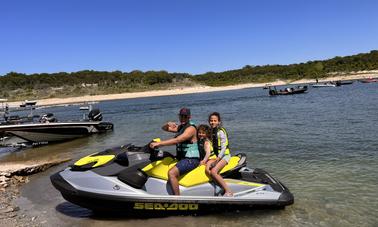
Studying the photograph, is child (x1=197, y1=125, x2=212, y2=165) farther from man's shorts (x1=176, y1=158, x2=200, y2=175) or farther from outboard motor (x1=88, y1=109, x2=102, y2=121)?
outboard motor (x1=88, y1=109, x2=102, y2=121)

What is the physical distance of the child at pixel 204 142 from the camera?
5836 millimetres

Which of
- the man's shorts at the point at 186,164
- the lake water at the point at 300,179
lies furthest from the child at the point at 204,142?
the lake water at the point at 300,179

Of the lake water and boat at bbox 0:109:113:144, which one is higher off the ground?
boat at bbox 0:109:113:144

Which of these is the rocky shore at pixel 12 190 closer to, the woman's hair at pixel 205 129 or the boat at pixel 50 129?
the woman's hair at pixel 205 129

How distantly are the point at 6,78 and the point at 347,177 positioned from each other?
119988 millimetres

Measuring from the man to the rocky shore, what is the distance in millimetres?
2501

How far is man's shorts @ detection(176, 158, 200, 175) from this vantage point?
589 cm

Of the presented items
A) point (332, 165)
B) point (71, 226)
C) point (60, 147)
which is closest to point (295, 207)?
point (332, 165)

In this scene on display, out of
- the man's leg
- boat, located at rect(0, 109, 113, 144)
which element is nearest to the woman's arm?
the man's leg

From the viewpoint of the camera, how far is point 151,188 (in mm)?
5961

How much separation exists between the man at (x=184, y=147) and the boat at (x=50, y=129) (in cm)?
1251

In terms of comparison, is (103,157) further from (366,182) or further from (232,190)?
(366,182)

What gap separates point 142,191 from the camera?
594 centimetres

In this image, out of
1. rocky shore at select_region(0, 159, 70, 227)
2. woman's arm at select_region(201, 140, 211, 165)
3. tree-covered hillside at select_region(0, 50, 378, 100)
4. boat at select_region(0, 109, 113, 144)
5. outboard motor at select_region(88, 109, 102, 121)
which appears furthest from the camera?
tree-covered hillside at select_region(0, 50, 378, 100)
